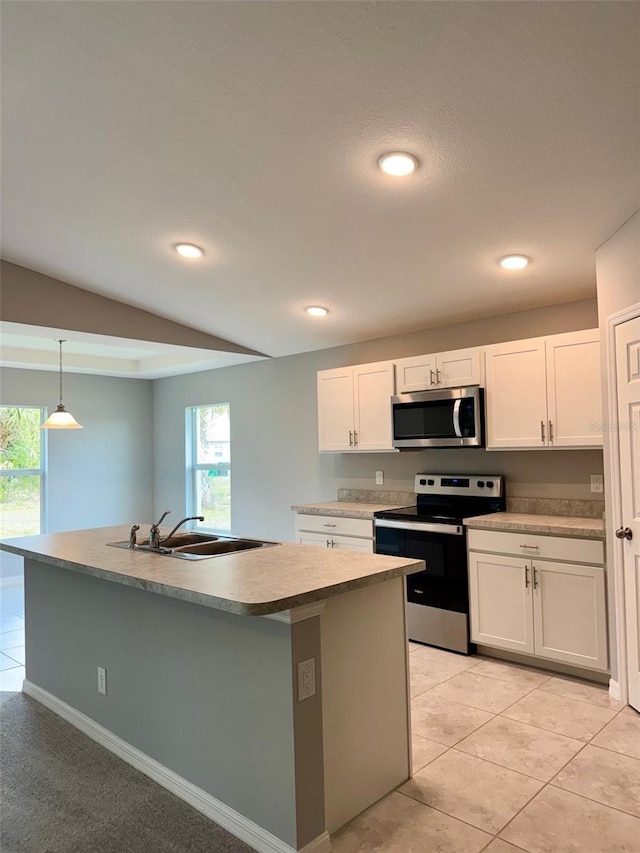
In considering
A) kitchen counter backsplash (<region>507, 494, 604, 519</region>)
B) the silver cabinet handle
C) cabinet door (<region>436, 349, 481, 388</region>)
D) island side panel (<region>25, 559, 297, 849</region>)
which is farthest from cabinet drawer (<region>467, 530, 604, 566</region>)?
island side panel (<region>25, 559, 297, 849</region>)

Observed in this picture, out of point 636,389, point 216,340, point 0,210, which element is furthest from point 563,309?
point 0,210

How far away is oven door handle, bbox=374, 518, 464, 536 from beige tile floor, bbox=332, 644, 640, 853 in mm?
862

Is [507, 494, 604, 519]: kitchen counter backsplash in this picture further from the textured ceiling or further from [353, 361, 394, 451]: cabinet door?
the textured ceiling

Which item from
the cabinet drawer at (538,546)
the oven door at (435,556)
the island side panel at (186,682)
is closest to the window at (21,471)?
the island side panel at (186,682)

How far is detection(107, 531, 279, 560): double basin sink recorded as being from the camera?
2.73 m

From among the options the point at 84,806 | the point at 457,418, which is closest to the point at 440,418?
the point at 457,418

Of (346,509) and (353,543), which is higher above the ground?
(346,509)

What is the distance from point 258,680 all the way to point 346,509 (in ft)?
8.09

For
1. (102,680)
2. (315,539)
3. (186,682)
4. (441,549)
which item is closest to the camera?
(186,682)

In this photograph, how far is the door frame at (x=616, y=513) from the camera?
115 inches

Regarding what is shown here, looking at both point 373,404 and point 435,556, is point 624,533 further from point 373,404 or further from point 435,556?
point 373,404

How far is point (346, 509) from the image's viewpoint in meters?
4.39

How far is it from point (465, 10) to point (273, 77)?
2.31ft

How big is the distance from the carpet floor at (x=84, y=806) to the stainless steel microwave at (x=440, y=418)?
8.53 ft
